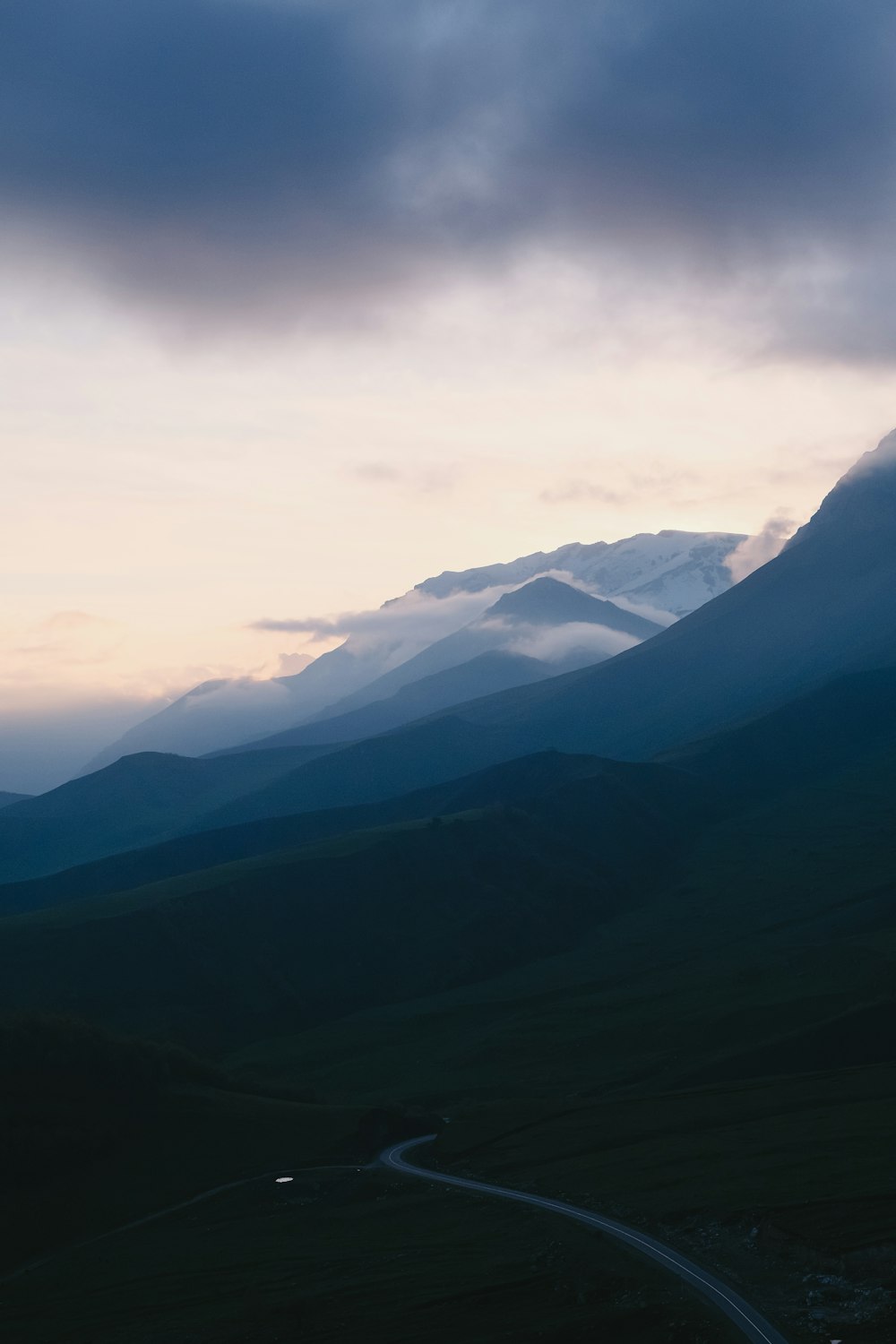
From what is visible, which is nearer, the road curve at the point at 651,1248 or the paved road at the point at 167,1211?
the road curve at the point at 651,1248

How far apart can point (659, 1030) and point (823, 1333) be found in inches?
5209

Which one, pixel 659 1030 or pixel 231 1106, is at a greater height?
pixel 231 1106

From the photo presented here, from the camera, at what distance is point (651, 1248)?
261 ft

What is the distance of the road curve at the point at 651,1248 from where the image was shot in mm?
61863

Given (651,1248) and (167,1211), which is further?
(167,1211)

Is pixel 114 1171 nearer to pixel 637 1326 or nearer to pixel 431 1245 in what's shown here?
pixel 431 1245

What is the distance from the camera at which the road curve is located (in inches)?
2436

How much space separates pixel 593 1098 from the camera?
511 feet

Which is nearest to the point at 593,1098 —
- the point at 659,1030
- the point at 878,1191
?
the point at 659,1030

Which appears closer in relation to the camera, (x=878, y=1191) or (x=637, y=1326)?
(x=637, y=1326)

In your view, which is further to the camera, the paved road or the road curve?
the paved road

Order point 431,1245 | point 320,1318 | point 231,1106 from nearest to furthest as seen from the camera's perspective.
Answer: point 320,1318 → point 431,1245 → point 231,1106

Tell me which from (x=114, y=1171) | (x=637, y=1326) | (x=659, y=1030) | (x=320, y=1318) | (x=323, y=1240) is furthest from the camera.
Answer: (x=659, y=1030)

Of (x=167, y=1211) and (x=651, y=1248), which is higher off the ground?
(x=651, y=1248)
